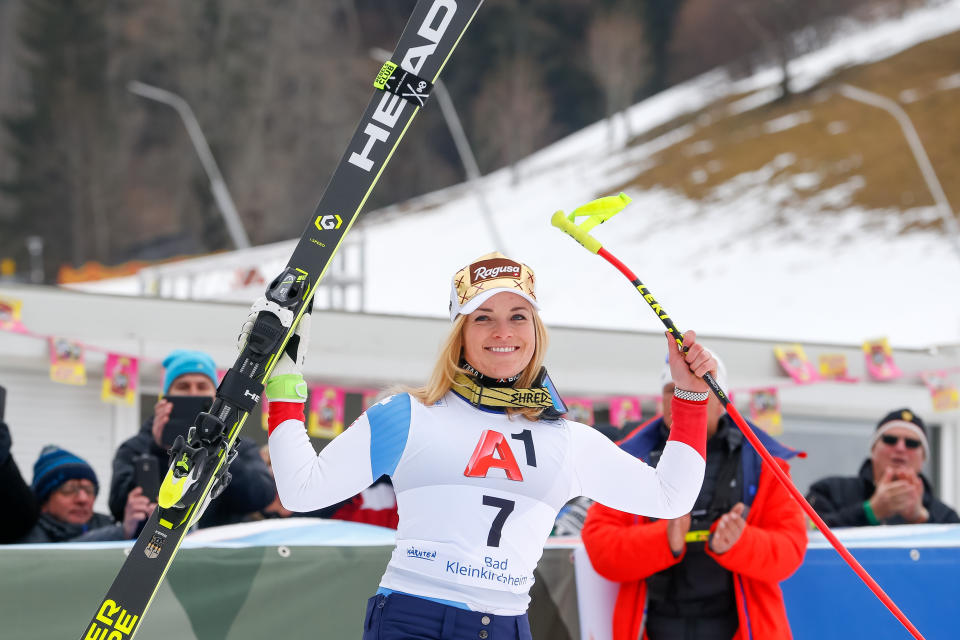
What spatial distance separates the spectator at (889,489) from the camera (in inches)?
203

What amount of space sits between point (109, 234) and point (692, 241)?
2697 centimetres

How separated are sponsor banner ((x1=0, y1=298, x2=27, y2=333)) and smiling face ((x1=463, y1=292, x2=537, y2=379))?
741 centimetres

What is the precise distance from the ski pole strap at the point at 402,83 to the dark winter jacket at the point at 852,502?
269 centimetres

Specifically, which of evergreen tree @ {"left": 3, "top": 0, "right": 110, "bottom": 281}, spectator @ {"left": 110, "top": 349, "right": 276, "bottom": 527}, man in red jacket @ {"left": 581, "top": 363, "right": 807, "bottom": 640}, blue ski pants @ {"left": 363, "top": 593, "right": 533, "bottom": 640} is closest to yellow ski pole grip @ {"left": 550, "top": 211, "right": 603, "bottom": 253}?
man in red jacket @ {"left": 581, "top": 363, "right": 807, "bottom": 640}

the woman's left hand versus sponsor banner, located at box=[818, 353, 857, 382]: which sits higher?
sponsor banner, located at box=[818, 353, 857, 382]

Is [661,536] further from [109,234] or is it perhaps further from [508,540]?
[109,234]

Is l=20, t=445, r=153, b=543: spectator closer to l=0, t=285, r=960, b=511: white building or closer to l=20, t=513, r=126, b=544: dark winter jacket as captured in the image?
l=20, t=513, r=126, b=544: dark winter jacket

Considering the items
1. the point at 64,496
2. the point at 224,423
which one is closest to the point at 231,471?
the point at 64,496

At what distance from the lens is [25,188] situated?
2121 inches

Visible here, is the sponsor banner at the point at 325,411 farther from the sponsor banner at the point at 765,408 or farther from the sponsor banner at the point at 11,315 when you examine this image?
the sponsor banner at the point at 765,408

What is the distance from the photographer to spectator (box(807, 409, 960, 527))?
5.14 metres

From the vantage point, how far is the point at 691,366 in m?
3.33

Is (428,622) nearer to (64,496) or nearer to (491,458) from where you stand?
(491,458)

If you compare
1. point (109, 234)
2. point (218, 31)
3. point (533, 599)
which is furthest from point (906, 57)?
point (533, 599)
